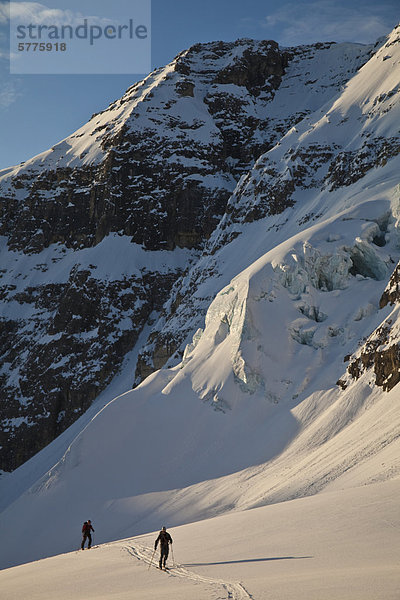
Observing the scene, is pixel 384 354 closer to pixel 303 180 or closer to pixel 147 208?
pixel 303 180

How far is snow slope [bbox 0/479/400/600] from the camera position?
11570mm

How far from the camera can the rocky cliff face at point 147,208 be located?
69000 millimetres

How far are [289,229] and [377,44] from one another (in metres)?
58.4

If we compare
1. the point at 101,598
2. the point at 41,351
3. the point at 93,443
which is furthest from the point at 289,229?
the point at 101,598

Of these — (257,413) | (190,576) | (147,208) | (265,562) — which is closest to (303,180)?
(147,208)

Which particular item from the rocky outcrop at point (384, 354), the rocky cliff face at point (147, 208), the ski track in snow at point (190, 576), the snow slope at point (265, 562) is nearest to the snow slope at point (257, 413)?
the rocky outcrop at point (384, 354)

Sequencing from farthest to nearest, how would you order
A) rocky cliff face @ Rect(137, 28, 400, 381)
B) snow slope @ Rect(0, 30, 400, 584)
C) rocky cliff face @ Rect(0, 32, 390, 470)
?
rocky cliff face @ Rect(0, 32, 390, 470) < rocky cliff face @ Rect(137, 28, 400, 381) < snow slope @ Rect(0, 30, 400, 584)

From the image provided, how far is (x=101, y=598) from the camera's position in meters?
13.5

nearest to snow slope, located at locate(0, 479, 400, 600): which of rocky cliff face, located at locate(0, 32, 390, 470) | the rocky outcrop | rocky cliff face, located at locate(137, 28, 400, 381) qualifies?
the rocky outcrop

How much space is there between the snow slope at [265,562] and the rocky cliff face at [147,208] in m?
38.2

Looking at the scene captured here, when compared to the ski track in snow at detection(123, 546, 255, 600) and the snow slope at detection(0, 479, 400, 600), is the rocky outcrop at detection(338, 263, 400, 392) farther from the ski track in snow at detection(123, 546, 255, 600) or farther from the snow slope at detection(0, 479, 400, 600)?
the ski track in snow at detection(123, 546, 255, 600)

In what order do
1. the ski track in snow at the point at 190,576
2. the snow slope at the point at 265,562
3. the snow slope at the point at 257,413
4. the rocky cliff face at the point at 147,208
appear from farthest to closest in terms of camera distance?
the rocky cliff face at the point at 147,208
the snow slope at the point at 257,413
the ski track in snow at the point at 190,576
the snow slope at the point at 265,562

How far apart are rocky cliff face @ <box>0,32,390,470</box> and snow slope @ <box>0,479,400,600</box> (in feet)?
125

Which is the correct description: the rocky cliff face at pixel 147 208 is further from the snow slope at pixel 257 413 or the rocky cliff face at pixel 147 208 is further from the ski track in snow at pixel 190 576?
the ski track in snow at pixel 190 576
